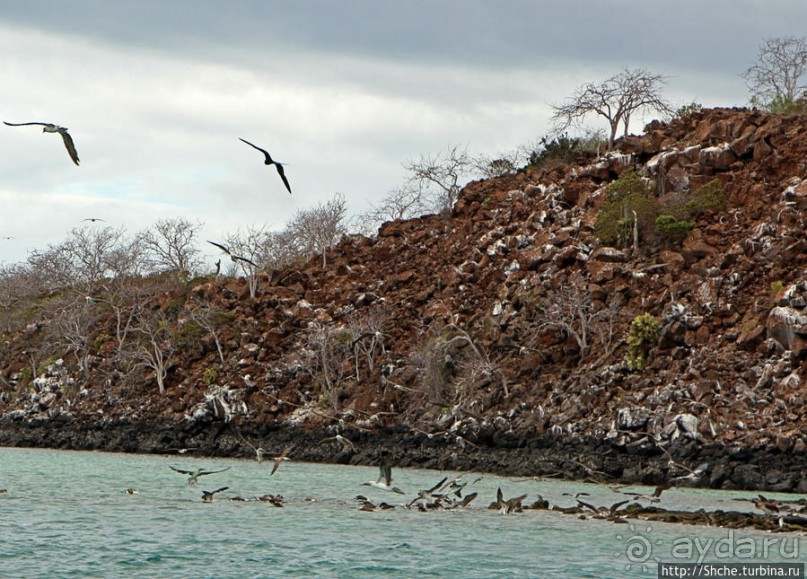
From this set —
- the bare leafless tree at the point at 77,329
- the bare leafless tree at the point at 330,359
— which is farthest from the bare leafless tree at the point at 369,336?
the bare leafless tree at the point at 77,329

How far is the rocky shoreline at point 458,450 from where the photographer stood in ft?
121

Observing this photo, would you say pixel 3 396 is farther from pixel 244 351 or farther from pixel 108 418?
pixel 244 351

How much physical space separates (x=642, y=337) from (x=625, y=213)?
930 centimetres

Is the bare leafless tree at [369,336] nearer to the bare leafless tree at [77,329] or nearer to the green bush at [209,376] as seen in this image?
the green bush at [209,376]

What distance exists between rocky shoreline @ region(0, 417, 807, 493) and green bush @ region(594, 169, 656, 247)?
523 inches

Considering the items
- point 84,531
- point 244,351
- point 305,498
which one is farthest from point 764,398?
point 244,351

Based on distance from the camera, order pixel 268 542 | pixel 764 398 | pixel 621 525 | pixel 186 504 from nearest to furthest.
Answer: pixel 268 542 → pixel 621 525 → pixel 186 504 → pixel 764 398

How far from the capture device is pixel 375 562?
22.9 meters

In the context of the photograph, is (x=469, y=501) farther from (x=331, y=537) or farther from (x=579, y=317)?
(x=579, y=317)

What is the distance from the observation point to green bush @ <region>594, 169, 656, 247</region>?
Result: 5397cm

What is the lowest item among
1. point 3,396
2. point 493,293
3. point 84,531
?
point 84,531

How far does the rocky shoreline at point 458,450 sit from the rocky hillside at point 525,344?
0.38 ft

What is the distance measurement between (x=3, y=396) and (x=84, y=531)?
46.6m

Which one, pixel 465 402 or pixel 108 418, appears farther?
pixel 108 418
